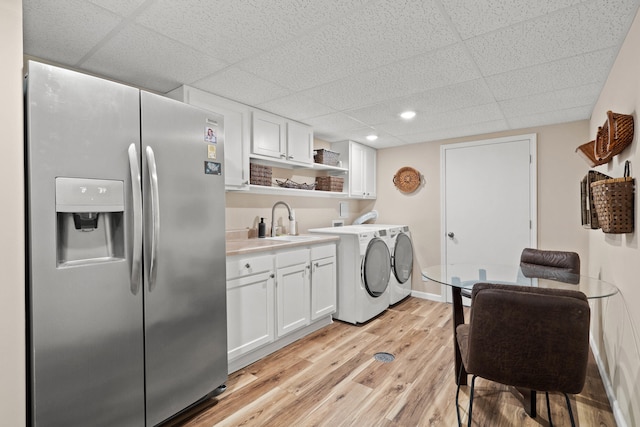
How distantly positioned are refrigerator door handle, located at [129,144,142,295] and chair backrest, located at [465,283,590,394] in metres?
1.63

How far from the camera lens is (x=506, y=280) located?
83.4 inches

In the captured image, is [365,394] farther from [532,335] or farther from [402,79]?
[402,79]

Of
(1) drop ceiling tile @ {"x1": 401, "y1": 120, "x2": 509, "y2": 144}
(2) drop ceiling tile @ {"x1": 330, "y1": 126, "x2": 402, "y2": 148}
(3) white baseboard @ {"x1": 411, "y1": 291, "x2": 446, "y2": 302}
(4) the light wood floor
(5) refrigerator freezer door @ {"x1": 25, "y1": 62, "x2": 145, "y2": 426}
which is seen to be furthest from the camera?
(3) white baseboard @ {"x1": 411, "y1": 291, "x2": 446, "y2": 302}

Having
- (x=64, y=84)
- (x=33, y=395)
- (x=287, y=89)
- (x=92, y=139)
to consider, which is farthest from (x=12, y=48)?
(x=287, y=89)

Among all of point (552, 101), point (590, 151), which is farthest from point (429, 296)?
point (552, 101)

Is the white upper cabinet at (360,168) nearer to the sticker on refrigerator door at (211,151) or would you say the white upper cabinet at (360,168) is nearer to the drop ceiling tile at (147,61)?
the drop ceiling tile at (147,61)

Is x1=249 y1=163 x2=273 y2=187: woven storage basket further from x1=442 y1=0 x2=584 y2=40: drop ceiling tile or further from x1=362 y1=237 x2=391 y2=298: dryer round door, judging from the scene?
x1=442 y1=0 x2=584 y2=40: drop ceiling tile

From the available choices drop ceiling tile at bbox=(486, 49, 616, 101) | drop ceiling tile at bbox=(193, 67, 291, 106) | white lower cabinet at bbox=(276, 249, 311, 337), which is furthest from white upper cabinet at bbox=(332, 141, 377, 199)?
drop ceiling tile at bbox=(486, 49, 616, 101)

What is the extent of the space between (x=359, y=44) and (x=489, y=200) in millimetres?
2869

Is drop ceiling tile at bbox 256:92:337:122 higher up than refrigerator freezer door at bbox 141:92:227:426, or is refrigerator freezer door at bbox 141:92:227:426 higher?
drop ceiling tile at bbox 256:92:337:122

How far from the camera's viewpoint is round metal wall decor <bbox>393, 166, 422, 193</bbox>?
174 inches

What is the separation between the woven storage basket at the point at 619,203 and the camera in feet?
5.26

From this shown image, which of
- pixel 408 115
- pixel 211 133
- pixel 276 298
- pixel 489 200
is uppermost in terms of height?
pixel 408 115

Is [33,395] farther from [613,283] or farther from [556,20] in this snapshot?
[613,283]
